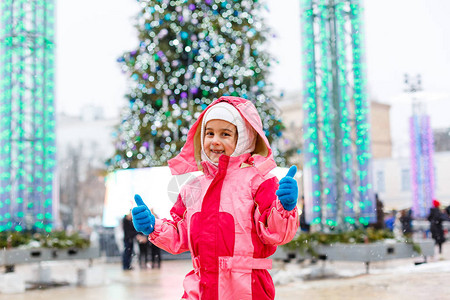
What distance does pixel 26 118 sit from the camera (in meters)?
9.06

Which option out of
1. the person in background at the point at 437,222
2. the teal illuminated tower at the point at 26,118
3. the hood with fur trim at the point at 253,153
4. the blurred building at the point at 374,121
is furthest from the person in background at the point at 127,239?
the blurred building at the point at 374,121

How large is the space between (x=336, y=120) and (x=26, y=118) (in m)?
4.69

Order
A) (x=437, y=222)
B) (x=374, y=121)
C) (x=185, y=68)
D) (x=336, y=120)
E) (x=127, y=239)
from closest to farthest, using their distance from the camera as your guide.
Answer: (x=336, y=120), (x=185, y=68), (x=127, y=239), (x=437, y=222), (x=374, y=121)

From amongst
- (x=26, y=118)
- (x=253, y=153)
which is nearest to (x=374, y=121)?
(x=26, y=118)

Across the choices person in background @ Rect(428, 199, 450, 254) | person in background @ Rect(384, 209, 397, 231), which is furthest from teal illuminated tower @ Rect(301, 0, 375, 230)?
person in background @ Rect(384, 209, 397, 231)

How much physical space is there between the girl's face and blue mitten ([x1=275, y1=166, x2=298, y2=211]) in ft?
0.97

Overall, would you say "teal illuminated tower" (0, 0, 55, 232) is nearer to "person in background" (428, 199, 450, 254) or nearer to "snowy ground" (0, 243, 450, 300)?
"snowy ground" (0, 243, 450, 300)

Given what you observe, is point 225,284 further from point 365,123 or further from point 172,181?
point 365,123

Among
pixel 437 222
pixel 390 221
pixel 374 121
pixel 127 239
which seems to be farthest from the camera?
pixel 374 121

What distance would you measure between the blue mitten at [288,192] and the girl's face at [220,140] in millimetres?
296

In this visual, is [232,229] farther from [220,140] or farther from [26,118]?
[26,118]

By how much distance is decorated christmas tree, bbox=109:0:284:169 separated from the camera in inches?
376

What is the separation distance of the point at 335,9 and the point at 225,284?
6.93m

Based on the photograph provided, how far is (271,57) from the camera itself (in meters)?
9.80
